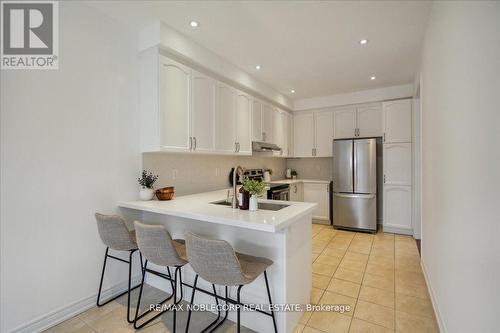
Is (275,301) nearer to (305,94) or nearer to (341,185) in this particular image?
(341,185)

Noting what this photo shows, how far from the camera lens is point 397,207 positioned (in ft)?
13.6

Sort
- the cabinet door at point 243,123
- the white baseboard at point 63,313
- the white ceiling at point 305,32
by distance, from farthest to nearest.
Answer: the cabinet door at point 243,123 < the white ceiling at point 305,32 < the white baseboard at point 63,313

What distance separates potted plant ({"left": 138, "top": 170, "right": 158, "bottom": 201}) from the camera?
245cm

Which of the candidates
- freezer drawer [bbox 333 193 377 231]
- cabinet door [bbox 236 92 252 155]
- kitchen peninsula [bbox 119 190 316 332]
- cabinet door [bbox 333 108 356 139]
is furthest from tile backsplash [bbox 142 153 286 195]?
cabinet door [bbox 333 108 356 139]

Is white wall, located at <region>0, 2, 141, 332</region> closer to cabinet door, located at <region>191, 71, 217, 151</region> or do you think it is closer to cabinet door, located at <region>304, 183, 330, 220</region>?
cabinet door, located at <region>191, 71, 217, 151</region>

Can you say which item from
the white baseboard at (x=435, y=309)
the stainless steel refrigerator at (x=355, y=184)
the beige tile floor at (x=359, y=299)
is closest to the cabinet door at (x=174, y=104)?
the beige tile floor at (x=359, y=299)

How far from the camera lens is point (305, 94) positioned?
4.86 m

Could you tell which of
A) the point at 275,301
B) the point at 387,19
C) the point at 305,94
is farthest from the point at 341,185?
the point at 275,301

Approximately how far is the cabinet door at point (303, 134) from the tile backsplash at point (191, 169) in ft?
5.07

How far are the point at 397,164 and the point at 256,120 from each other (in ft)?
8.51

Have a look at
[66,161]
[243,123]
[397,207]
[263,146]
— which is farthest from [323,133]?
[66,161]

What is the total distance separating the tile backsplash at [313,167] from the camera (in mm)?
5327

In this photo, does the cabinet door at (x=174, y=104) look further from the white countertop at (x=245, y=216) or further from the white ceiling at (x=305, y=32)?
the white countertop at (x=245, y=216)

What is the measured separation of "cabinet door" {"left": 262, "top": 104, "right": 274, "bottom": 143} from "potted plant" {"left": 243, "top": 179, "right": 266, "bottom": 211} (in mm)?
2424
